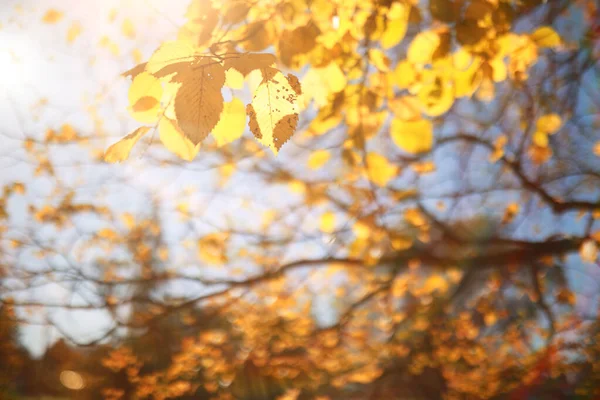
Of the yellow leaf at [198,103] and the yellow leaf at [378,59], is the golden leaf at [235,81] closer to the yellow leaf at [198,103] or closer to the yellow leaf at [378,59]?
the yellow leaf at [198,103]

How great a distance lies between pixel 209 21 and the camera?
118 cm

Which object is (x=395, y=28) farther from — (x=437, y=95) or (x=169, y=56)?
(x=169, y=56)

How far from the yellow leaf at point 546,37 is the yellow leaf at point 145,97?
4.61 ft

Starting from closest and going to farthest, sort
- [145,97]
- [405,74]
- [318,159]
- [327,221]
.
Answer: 1. [145,97]
2. [405,74]
3. [318,159]
4. [327,221]

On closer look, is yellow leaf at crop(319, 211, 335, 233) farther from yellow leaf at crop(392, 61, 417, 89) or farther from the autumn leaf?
the autumn leaf

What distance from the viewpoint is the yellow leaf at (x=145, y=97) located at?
34.9 inches

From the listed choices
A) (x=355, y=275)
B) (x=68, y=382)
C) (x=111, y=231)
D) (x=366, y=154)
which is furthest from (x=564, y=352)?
(x=68, y=382)

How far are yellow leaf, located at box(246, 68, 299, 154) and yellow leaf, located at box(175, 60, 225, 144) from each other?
90 mm

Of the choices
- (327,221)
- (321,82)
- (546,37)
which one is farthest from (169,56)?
(327,221)

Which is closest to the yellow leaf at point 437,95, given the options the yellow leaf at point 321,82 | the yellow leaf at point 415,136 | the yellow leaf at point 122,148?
the yellow leaf at point 415,136

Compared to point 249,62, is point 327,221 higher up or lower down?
higher up

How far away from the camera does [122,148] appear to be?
2.71ft

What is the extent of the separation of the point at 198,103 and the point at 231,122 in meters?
0.19

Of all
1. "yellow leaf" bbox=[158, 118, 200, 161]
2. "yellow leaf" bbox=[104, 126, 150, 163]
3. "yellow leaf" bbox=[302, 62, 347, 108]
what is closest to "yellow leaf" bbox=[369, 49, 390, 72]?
"yellow leaf" bbox=[302, 62, 347, 108]
